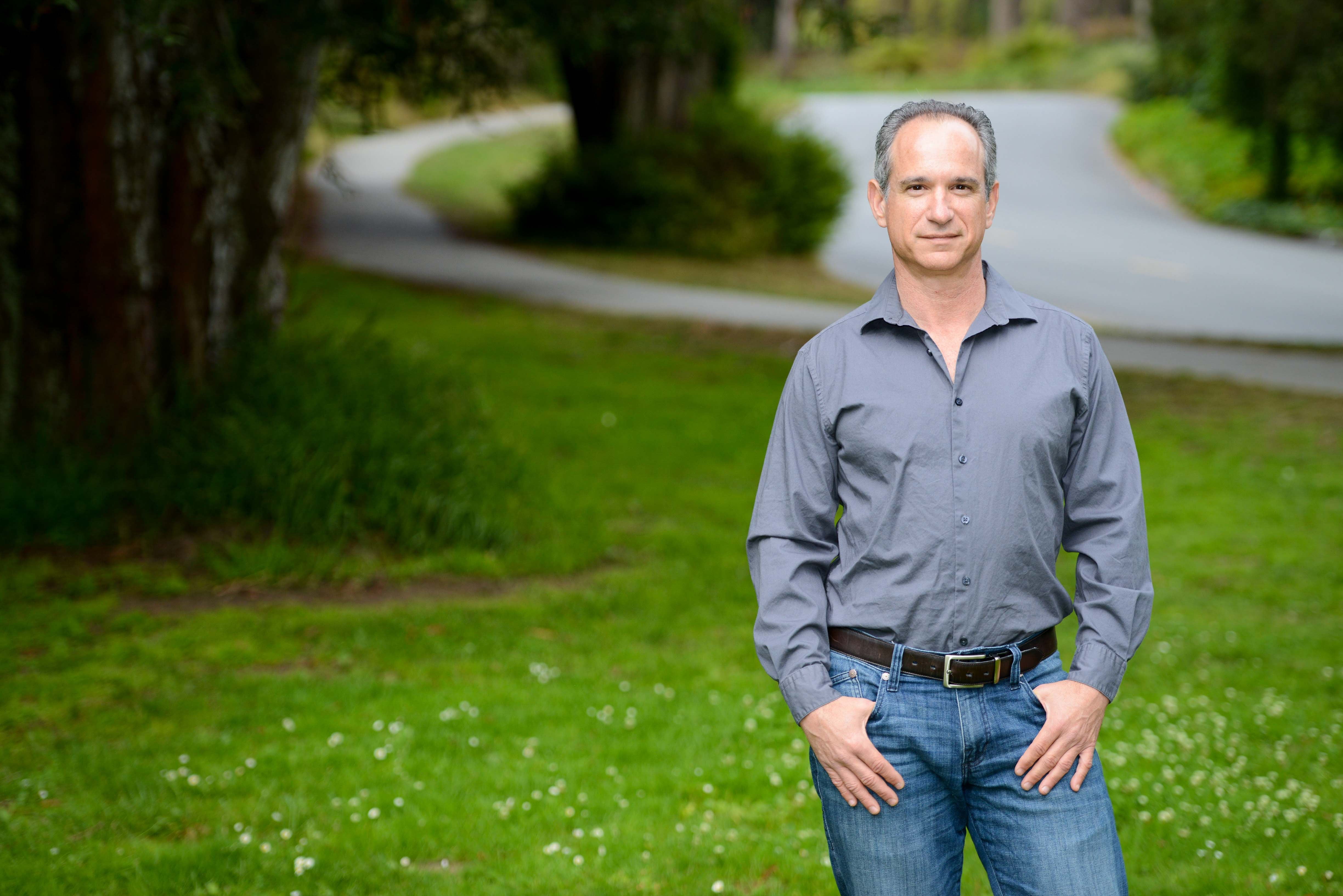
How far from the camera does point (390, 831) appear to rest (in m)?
4.00

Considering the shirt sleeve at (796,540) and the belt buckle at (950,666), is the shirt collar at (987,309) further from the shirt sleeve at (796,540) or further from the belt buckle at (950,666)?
the belt buckle at (950,666)

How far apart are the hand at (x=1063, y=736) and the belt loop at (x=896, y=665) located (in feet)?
0.79

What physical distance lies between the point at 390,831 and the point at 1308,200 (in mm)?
26416

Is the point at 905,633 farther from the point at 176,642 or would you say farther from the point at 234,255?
the point at 234,255

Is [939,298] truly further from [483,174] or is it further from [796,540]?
[483,174]

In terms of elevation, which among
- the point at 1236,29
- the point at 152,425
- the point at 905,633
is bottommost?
the point at 152,425

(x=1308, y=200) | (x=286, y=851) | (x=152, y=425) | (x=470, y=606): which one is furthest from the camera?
(x=1308, y=200)

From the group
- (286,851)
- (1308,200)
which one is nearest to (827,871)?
(286,851)

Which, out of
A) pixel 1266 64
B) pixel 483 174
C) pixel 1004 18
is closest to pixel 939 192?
pixel 1266 64

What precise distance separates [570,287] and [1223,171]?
18476 mm

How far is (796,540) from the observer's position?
2.35 m

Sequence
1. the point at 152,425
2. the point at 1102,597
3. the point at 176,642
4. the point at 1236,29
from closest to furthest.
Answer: the point at 1102,597 → the point at 176,642 → the point at 152,425 → the point at 1236,29

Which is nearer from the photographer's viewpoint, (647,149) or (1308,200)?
(647,149)

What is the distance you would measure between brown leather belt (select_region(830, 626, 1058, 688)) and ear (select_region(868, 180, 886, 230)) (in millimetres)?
748
